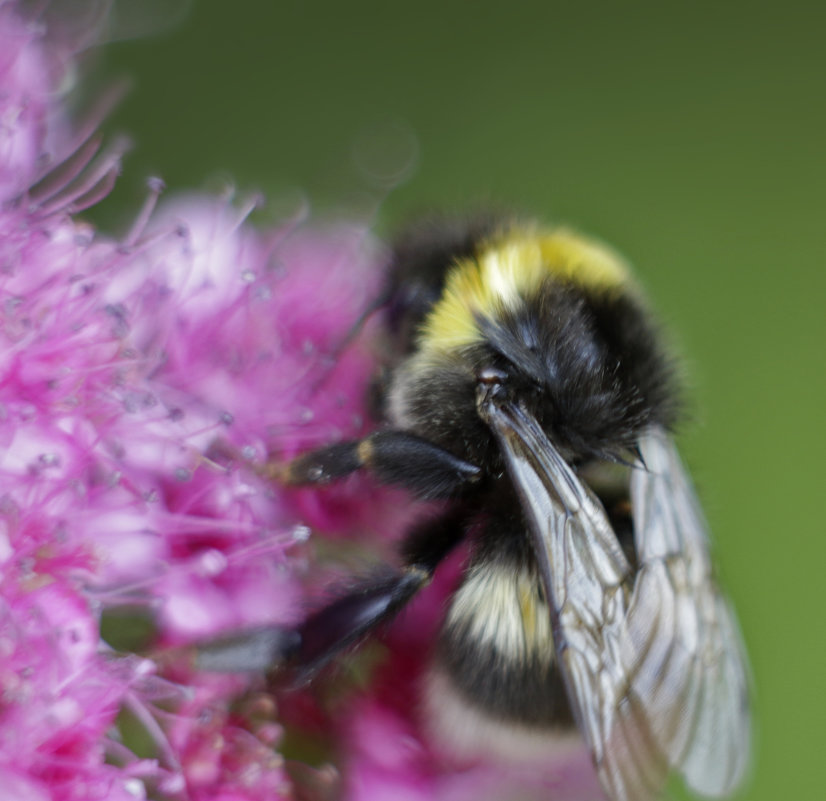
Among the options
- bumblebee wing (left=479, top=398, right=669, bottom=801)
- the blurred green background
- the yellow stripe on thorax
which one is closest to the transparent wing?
bumblebee wing (left=479, top=398, right=669, bottom=801)

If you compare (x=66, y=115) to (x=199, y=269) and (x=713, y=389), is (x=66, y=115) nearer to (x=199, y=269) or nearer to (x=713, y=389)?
(x=199, y=269)

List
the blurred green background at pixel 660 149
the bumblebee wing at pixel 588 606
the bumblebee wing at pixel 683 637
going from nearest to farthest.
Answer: the bumblebee wing at pixel 588 606, the bumblebee wing at pixel 683 637, the blurred green background at pixel 660 149

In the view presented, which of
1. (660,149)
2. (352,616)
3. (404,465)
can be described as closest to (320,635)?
(352,616)

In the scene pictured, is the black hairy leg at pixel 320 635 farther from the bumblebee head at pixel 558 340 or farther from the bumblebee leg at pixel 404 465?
the bumblebee head at pixel 558 340

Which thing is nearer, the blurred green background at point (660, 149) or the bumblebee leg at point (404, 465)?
the bumblebee leg at point (404, 465)

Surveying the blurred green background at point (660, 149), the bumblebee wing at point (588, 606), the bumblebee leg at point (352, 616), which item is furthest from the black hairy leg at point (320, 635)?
the blurred green background at point (660, 149)

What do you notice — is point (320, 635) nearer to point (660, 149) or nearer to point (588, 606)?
point (588, 606)

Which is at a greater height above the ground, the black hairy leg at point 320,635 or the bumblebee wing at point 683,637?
the bumblebee wing at point 683,637
